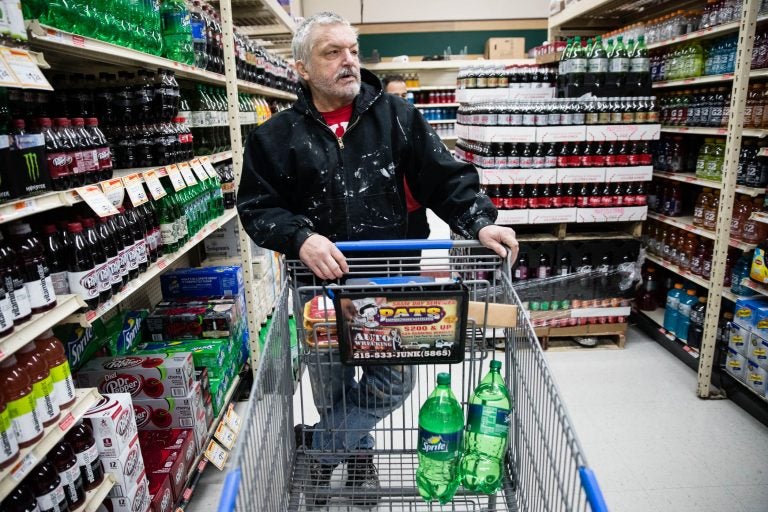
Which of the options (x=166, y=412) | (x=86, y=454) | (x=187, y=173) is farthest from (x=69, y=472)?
(x=187, y=173)

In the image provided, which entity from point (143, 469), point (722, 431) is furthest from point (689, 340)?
point (143, 469)

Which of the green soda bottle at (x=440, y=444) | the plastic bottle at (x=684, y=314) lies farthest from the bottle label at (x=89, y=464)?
the plastic bottle at (x=684, y=314)

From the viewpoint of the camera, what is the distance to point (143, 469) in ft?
6.47

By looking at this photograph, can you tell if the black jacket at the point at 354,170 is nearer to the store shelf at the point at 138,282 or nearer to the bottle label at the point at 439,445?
the store shelf at the point at 138,282

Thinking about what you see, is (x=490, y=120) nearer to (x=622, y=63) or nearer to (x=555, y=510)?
(x=622, y=63)

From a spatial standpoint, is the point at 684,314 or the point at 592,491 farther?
the point at 684,314

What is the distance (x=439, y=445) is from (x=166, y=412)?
1.37 metres

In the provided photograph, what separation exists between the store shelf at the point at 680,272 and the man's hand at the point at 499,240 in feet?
7.68

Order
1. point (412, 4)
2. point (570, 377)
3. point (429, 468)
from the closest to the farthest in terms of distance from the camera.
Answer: point (429, 468)
point (570, 377)
point (412, 4)

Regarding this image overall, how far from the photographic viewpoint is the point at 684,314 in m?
3.72

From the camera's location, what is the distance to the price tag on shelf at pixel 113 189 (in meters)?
1.82

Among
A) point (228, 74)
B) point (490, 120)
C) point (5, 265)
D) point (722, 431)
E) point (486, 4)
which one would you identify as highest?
point (486, 4)

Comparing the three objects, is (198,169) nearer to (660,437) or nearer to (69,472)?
(69,472)

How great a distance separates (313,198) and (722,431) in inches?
99.5
